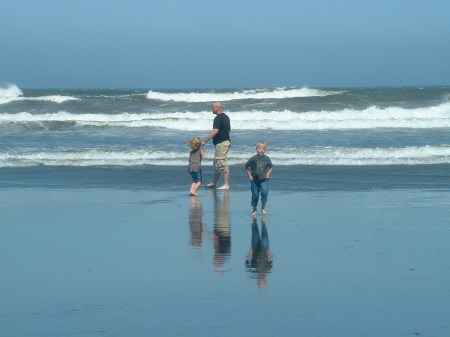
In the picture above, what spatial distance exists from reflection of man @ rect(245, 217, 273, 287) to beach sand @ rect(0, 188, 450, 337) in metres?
0.04

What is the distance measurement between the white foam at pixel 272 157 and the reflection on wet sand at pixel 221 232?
214 inches

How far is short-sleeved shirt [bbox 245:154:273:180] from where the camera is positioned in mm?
11141

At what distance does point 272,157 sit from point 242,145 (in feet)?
11.1

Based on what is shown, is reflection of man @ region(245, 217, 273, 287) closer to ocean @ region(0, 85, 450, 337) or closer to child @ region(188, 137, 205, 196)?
ocean @ region(0, 85, 450, 337)

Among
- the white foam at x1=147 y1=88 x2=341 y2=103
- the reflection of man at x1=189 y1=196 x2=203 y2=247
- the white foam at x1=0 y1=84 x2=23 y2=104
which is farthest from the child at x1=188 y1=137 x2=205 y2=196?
the white foam at x1=0 y1=84 x2=23 y2=104

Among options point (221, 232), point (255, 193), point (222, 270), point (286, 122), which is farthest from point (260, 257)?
point (286, 122)

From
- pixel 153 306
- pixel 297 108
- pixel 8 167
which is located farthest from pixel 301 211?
pixel 297 108

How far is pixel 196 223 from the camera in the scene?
1038 centimetres

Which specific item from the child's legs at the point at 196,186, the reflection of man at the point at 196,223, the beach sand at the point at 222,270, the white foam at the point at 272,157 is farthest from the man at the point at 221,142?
the white foam at the point at 272,157

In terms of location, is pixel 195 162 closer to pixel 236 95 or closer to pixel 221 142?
pixel 221 142

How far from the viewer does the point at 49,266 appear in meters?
7.71

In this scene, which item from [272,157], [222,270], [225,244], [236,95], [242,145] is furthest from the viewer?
[236,95]

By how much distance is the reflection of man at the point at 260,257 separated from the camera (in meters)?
7.36

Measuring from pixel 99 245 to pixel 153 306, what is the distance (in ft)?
8.54
